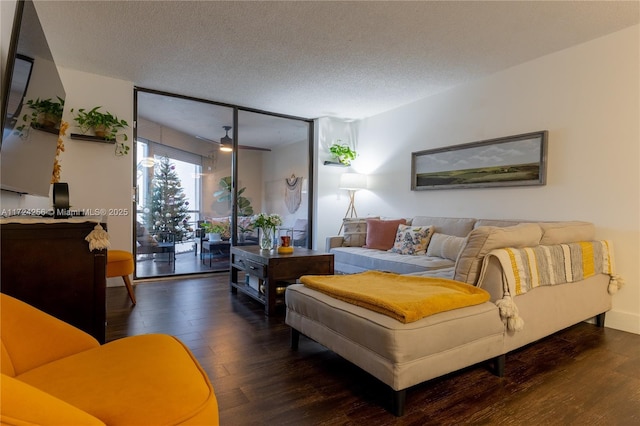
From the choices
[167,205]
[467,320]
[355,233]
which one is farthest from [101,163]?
[467,320]

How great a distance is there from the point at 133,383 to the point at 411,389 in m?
1.34

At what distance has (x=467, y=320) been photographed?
1.68 metres

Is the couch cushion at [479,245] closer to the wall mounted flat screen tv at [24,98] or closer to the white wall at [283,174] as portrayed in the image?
the wall mounted flat screen tv at [24,98]

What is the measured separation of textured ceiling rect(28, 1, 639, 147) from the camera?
2.50m

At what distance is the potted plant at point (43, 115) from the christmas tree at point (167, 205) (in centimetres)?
199

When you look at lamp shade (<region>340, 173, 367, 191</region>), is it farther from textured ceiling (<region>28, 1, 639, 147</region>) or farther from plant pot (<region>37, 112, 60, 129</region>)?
plant pot (<region>37, 112, 60, 129</region>)

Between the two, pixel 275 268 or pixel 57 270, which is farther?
pixel 275 268

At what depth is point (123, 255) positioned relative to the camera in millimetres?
3158

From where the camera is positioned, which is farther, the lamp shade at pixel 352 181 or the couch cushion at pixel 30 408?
the lamp shade at pixel 352 181

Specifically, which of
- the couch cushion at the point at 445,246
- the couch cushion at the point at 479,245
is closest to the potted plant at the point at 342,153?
the couch cushion at the point at 445,246

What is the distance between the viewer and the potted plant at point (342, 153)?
532cm

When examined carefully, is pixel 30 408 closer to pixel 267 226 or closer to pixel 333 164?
pixel 267 226

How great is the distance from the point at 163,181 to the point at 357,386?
3727 mm

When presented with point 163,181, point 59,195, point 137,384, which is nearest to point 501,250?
point 137,384
